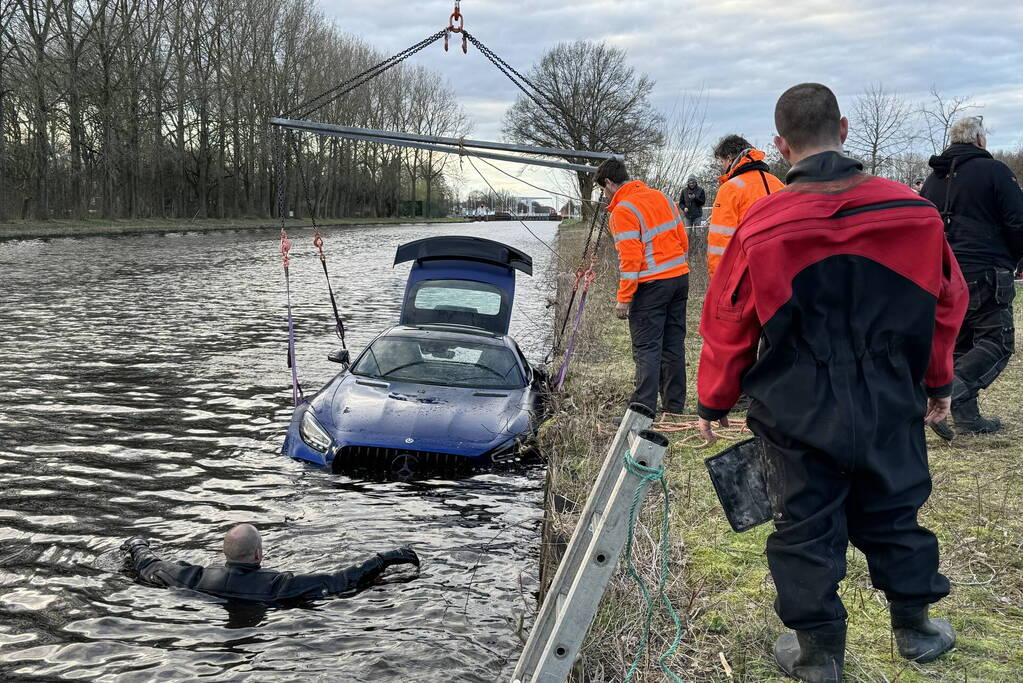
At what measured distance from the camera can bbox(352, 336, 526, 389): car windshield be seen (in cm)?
908

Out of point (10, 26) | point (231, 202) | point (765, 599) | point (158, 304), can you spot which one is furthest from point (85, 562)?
point (231, 202)

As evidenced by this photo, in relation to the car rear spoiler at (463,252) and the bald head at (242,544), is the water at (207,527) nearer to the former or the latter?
the bald head at (242,544)

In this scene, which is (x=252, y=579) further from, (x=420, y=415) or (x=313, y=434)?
(x=420, y=415)

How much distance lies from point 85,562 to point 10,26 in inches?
1624

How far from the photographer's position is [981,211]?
747cm

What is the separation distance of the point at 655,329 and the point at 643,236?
0.81 meters

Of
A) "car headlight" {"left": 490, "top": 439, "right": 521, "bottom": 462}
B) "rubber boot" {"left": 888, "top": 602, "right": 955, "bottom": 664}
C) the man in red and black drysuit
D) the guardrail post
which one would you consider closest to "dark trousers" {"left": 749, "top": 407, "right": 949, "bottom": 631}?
the man in red and black drysuit

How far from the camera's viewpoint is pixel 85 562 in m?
6.20

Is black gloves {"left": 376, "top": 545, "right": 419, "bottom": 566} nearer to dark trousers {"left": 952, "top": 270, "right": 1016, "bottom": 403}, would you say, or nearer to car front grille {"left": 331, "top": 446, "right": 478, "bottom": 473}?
car front grille {"left": 331, "top": 446, "right": 478, "bottom": 473}

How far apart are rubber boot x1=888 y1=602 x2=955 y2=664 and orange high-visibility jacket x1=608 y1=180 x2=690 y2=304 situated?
474 cm

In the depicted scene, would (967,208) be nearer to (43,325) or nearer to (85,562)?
(85,562)

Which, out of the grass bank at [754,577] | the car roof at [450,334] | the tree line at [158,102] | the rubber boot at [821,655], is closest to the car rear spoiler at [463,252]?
the car roof at [450,334]

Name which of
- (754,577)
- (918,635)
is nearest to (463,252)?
(754,577)

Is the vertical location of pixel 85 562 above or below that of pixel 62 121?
below
